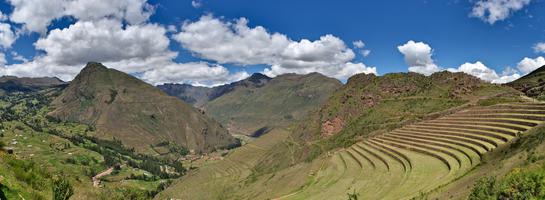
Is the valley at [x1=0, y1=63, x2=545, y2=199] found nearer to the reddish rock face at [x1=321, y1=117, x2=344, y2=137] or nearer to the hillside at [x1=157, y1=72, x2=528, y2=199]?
the hillside at [x1=157, y1=72, x2=528, y2=199]

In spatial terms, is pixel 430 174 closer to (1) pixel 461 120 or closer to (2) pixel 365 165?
(2) pixel 365 165

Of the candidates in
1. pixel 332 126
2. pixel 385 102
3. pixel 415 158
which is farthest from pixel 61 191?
pixel 332 126

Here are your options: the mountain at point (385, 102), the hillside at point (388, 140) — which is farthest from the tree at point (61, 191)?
the mountain at point (385, 102)

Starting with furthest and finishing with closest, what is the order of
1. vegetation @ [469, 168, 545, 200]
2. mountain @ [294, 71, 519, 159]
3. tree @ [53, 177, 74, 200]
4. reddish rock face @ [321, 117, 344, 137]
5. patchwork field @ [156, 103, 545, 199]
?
reddish rock face @ [321, 117, 344, 137]
mountain @ [294, 71, 519, 159]
patchwork field @ [156, 103, 545, 199]
vegetation @ [469, 168, 545, 200]
tree @ [53, 177, 74, 200]

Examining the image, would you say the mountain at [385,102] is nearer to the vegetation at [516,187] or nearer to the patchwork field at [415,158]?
the patchwork field at [415,158]

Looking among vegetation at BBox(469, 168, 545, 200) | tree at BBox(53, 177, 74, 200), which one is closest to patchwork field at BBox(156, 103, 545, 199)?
vegetation at BBox(469, 168, 545, 200)

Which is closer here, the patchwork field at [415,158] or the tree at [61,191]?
the tree at [61,191]

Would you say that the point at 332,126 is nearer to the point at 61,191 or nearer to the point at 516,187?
the point at 516,187

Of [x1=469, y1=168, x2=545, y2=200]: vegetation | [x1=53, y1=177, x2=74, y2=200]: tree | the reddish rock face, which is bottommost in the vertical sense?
[x1=53, y1=177, x2=74, y2=200]: tree

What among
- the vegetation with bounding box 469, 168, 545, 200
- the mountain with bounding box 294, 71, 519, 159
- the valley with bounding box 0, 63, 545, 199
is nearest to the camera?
the vegetation with bounding box 469, 168, 545, 200

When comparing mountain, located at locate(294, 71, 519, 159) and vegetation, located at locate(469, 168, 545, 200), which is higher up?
mountain, located at locate(294, 71, 519, 159)

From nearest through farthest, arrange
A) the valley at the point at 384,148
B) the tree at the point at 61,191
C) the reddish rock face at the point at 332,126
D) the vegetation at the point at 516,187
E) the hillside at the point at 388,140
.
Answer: the tree at the point at 61,191
the vegetation at the point at 516,187
the valley at the point at 384,148
the hillside at the point at 388,140
the reddish rock face at the point at 332,126

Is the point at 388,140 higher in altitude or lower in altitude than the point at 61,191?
higher

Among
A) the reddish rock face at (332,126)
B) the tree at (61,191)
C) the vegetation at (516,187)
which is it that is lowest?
the tree at (61,191)
